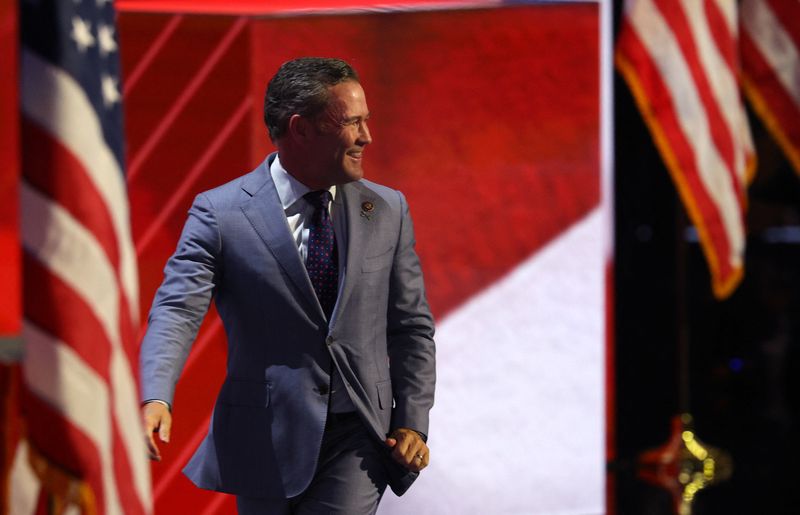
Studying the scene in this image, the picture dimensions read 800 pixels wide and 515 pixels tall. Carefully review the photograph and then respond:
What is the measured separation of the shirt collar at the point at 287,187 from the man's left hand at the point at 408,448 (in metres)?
0.59

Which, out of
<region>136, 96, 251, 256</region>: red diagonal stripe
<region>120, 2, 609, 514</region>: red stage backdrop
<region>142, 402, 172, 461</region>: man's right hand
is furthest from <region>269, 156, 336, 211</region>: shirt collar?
<region>120, 2, 609, 514</region>: red stage backdrop

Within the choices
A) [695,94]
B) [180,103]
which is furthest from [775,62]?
[180,103]

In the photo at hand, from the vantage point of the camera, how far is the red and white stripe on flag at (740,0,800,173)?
520 cm

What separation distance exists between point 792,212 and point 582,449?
130 inches

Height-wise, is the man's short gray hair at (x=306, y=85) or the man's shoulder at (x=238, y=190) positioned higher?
the man's short gray hair at (x=306, y=85)

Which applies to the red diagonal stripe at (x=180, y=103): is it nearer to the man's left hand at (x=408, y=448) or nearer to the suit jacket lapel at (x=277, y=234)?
the suit jacket lapel at (x=277, y=234)

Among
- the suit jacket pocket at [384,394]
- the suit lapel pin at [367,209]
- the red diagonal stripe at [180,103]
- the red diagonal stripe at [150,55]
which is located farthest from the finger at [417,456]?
the red diagonal stripe at [150,55]

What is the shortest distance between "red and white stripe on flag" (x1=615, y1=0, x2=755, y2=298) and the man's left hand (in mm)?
2390

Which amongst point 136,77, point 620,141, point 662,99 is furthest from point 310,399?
point 620,141

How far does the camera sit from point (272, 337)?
2.82 metres

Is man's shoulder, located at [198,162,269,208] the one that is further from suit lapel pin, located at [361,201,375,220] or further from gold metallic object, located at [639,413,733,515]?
gold metallic object, located at [639,413,733,515]

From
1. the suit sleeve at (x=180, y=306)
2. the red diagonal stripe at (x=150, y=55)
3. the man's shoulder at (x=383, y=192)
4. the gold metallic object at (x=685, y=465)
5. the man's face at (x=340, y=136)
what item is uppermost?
the red diagonal stripe at (x=150, y=55)

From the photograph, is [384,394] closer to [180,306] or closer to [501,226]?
[180,306]

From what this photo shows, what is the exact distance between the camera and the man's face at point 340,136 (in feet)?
9.16
